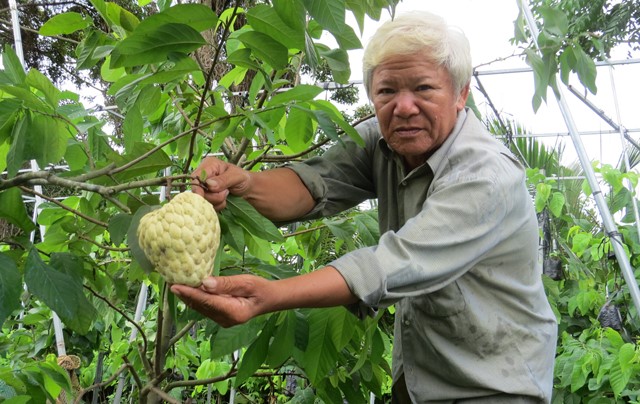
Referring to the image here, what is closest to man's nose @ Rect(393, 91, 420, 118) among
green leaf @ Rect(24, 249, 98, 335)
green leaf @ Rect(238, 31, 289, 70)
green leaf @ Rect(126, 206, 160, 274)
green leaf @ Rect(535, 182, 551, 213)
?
green leaf @ Rect(238, 31, 289, 70)

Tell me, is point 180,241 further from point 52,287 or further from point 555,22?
point 555,22

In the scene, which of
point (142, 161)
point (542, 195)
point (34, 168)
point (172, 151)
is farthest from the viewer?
point (542, 195)

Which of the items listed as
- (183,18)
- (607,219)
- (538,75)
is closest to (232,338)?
(183,18)

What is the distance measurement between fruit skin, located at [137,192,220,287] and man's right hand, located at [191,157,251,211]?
153 millimetres

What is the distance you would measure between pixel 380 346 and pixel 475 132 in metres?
0.47

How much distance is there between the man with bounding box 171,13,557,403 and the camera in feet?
3.28

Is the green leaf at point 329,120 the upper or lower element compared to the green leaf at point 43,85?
lower

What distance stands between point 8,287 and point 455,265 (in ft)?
2.04

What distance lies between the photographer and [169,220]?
87 centimetres

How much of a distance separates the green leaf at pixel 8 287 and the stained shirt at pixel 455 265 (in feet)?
1.45

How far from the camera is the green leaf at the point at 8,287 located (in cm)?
96

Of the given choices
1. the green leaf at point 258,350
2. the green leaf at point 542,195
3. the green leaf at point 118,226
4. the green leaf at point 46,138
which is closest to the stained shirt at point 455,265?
the green leaf at point 258,350

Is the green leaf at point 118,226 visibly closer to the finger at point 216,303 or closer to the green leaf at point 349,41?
the finger at point 216,303

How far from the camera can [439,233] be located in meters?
1.01
